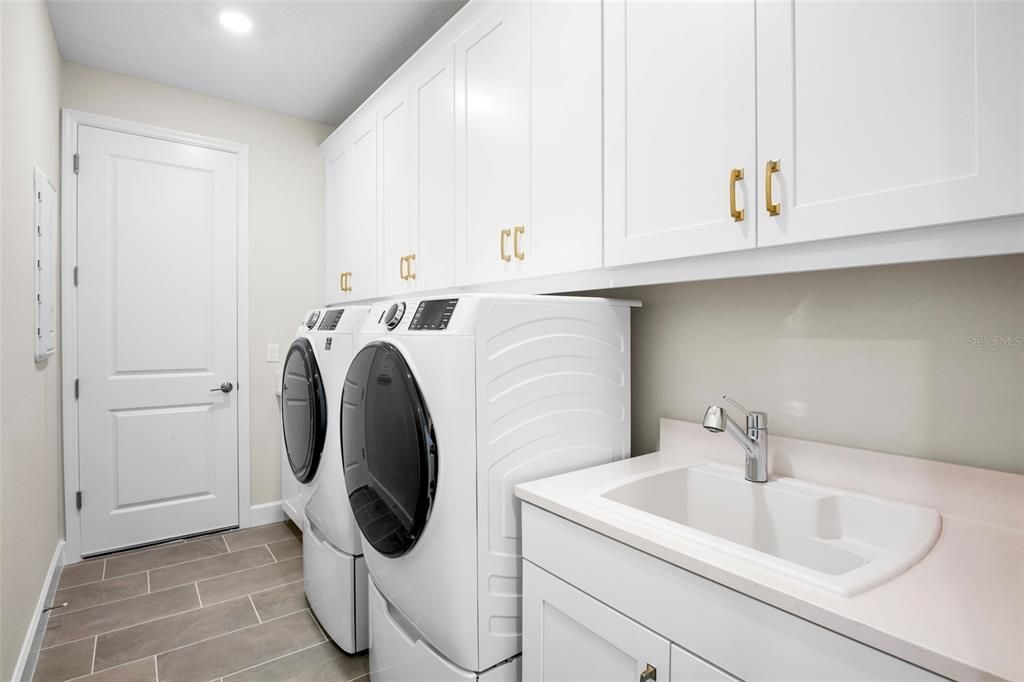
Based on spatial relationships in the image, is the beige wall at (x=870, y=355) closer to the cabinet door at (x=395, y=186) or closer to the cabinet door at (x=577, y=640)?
the cabinet door at (x=577, y=640)

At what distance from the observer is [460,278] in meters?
2.01

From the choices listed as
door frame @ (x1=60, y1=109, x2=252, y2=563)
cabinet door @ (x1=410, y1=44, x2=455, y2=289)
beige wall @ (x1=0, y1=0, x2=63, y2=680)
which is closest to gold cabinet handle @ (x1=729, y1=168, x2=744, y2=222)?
cabinet door @ (x1=410, y1=44, x2=455, y2=289)

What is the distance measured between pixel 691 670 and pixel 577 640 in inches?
11.7

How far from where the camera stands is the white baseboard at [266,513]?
3225 millimetres

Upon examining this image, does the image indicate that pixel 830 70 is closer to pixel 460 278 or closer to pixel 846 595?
pixel 846 595

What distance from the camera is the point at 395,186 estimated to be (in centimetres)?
246

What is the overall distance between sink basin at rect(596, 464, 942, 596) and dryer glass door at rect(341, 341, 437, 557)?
473 millimetres

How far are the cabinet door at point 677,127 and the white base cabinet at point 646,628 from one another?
27.8 inches

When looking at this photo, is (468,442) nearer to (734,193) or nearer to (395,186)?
(734,193)

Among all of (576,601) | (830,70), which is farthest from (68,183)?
(830,70)

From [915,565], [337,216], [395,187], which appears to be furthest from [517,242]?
[337,216]

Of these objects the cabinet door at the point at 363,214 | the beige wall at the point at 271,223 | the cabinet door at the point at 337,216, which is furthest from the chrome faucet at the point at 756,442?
the beige wall at the point at 271,223

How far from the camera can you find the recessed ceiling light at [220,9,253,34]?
226cm

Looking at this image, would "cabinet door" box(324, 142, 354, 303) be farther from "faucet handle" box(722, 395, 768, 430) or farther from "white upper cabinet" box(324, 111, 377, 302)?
"faucet handle" box(722, 395, 768, 430)
